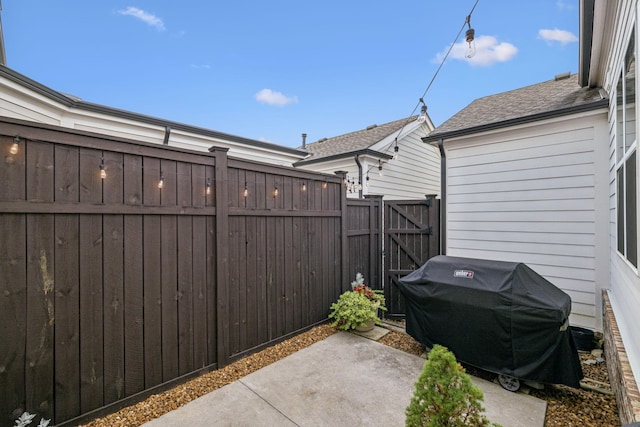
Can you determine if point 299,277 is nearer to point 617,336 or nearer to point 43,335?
point 43,335

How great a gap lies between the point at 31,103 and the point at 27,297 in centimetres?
293

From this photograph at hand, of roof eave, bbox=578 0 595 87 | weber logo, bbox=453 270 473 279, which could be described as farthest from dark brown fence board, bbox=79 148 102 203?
roof eave, bbox=578 0 595 87

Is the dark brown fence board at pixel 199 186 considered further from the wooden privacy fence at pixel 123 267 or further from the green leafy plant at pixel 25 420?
the green leafy plant at pixel 25 420

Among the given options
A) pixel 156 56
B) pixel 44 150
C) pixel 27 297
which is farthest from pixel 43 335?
pixel 156 56

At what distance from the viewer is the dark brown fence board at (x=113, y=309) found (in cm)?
226

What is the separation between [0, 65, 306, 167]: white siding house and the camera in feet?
10.5

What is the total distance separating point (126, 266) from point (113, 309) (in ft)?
1.17

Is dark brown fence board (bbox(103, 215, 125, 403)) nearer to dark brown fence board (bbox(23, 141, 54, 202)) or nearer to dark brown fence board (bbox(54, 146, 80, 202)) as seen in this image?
dark brown fence board (bbox(54, 146, 80, 202))

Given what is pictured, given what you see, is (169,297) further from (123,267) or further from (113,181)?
(113,181)

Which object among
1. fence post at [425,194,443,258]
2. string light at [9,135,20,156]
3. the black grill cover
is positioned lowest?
the black grill cover

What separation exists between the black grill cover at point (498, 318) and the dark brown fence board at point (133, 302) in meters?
2.84

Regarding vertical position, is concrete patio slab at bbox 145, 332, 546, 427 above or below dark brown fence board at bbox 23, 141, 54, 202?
below

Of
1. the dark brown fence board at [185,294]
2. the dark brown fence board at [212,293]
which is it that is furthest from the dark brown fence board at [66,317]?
the dark brown fence board at [212,293]

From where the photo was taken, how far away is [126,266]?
2.37 m
